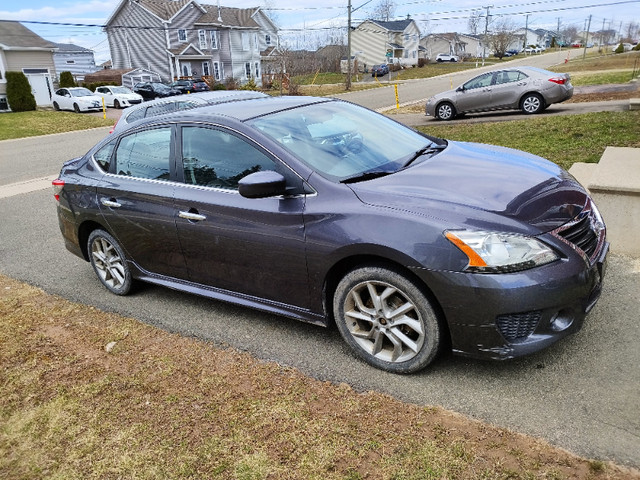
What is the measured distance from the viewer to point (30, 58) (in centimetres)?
3778

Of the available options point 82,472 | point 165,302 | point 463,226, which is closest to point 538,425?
point 463,226

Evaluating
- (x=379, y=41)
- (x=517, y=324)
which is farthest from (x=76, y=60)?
(x=517, y=324)

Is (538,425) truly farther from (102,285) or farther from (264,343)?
(102,285)

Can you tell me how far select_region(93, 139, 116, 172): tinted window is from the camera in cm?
473

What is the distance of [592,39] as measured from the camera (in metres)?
168

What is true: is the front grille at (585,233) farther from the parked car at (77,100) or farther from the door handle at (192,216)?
the parked car at (77,100)

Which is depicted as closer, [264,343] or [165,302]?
[264,343]

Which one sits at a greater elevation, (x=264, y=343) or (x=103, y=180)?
(x=103, y=180)

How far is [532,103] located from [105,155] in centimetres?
1368

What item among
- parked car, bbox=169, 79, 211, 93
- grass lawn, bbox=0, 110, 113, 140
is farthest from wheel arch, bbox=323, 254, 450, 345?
parked car, bbox=169, 79, 211, 93

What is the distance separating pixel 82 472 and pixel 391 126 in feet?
11.0

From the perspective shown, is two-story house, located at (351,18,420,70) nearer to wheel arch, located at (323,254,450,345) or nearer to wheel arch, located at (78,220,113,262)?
wheel arch, located at (78,220,113,262)

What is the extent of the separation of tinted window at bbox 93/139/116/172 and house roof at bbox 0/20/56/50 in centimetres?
3861

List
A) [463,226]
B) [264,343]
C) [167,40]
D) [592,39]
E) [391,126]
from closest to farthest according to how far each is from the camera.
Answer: [463,226] < [264,343] < [391,126] < [167,40] < [592,39]
